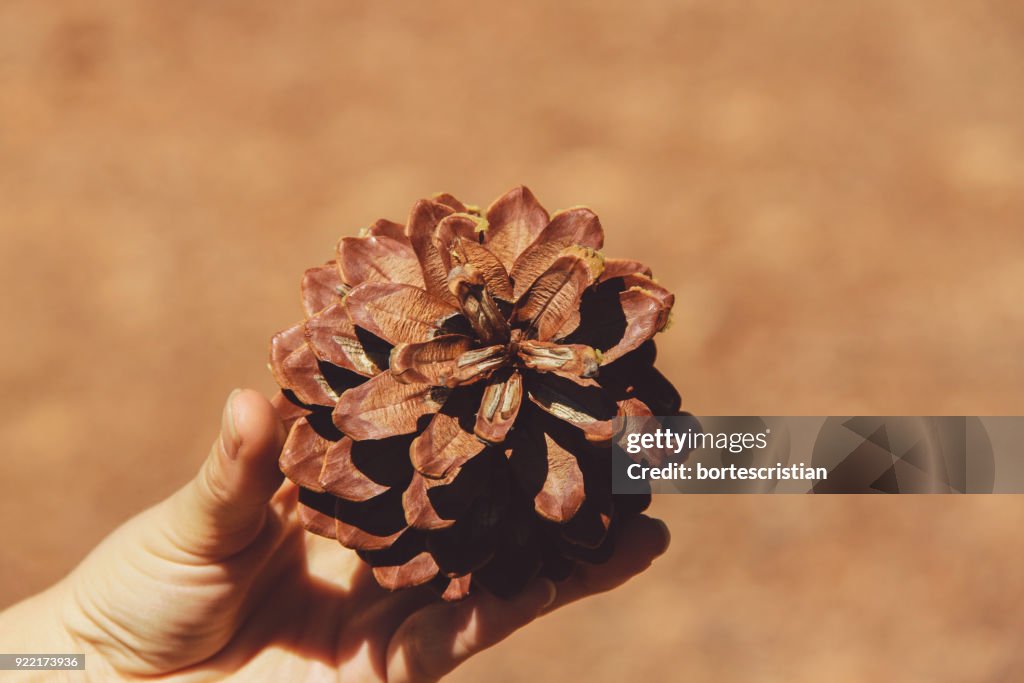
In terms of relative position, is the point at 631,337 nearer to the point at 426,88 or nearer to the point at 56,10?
the point at 426,88

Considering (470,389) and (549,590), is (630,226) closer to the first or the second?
(549,590)

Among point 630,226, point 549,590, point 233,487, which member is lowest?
point 549,590

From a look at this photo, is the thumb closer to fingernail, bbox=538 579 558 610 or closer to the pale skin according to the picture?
the pale skin

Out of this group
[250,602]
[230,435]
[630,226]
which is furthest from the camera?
[630,226]

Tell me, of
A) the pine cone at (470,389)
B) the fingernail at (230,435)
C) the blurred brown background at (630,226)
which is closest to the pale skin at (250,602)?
the fingernail at (230,435)

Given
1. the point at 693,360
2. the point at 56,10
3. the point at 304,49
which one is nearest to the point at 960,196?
the point at 693,360

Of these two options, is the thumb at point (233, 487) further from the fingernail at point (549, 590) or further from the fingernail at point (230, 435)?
the fingernail at point (549, 590)

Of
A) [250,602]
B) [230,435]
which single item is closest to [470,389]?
[230,435]
